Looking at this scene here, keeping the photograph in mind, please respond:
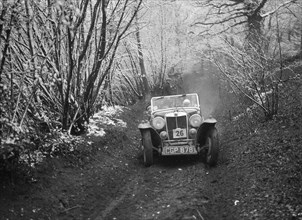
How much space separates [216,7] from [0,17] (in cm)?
1348

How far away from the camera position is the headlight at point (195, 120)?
7605mm

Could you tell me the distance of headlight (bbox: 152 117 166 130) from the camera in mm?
7625

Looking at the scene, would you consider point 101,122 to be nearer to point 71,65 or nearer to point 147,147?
point 147,147

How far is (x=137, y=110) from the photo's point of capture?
15.8 m

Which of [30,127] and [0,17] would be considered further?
[30,127]

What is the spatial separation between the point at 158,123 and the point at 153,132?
0.29m

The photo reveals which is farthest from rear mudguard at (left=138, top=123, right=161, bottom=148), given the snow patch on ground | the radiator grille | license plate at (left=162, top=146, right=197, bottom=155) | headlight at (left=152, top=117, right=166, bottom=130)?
the snow patch on ground

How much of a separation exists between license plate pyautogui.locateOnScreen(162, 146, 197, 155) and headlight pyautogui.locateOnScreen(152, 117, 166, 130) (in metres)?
0.66

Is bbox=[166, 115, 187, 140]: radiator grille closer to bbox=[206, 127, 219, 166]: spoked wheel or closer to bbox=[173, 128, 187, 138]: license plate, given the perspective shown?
A: bbox=[173, 128, 187, 138]: license plate

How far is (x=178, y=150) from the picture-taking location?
23.5ft

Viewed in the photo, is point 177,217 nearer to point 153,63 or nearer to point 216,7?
point 216,7

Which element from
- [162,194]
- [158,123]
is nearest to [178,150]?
[158,123]

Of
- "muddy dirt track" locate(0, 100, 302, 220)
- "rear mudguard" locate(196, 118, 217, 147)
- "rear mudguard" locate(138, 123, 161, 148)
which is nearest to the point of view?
"muddy dirt track" locate(0, 100, 302, 220)

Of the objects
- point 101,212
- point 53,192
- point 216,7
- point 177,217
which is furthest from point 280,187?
point 216,7
